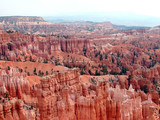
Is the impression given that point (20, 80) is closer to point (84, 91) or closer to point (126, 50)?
point (84, 91)

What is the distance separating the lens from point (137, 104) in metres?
16.1

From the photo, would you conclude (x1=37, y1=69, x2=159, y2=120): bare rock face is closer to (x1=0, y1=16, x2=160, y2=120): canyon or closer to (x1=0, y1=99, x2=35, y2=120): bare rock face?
(x1=0, y1=16, x2=160, y2=120): canyon

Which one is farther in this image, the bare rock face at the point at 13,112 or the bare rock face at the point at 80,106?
the bare rock face at the point at 80,106

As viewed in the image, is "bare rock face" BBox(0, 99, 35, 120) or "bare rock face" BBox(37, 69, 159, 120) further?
"bare rock face" BBox(37, 69, 159, 120)

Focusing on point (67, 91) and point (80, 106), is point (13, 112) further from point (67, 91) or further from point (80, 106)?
point (80, 106)

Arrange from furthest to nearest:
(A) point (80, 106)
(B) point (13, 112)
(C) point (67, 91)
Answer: (C) point (67, 91), (A) point (80, 106), (B) point (13, 112)

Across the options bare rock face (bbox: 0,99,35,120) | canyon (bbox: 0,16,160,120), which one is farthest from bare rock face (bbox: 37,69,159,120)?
bare rock face (bbox: 0,99,35,120)

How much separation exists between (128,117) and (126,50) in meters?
53.2

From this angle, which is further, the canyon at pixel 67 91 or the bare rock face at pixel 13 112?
the canyon at pixel 67 91

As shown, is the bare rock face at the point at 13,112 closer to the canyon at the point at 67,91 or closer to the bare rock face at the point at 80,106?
the canyon at the point at 67,91

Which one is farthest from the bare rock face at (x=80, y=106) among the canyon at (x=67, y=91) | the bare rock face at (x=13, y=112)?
the bare rock face at (x=13, y=112)

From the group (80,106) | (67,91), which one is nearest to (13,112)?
(67,91)

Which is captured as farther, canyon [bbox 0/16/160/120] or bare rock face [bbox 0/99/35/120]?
canyon [bbox 0/16/160/120]

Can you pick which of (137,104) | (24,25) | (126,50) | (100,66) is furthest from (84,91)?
(24,25)
